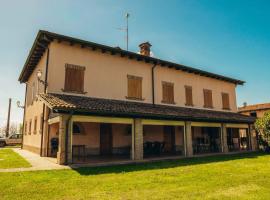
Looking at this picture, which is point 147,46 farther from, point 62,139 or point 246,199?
point 246,199

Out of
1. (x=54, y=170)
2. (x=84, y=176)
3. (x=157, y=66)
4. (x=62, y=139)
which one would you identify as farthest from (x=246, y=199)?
(x=157, y=66)

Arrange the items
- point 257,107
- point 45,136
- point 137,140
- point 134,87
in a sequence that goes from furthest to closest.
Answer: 1. point 257,107
2. point 134,87
3. point 45,136
4. point 137,140

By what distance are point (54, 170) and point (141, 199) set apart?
4.54 m

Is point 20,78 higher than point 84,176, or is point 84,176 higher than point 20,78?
point 20,78

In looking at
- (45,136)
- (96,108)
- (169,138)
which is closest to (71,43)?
(96,108)

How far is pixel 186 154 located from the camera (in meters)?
14.2

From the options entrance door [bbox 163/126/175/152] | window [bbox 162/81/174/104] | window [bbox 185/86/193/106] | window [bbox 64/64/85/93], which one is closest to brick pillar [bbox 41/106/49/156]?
window [bbox 64/64/85/93]

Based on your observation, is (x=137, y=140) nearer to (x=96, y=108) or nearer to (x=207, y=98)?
(x=96, y=108)

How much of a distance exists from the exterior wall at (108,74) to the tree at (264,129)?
518 cm

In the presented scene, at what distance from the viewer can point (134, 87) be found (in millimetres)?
15664

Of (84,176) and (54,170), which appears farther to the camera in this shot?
(54,170)

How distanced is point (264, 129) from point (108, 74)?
13.3 metres

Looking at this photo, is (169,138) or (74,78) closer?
(74,78)

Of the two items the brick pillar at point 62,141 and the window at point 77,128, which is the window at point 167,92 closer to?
the window at point 77,128
